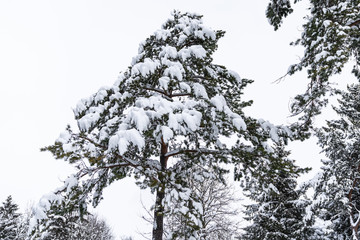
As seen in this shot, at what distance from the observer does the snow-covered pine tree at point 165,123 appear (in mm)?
4691

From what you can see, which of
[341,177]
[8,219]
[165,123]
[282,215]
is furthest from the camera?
[8,219]

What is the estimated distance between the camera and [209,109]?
5445 millimetres

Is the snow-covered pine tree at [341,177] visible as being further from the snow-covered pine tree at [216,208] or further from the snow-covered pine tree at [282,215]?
the snow-covered pine tree at [216,208]

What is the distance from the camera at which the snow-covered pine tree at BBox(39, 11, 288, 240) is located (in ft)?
15.4

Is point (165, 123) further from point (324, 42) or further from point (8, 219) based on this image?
point (8, 219)

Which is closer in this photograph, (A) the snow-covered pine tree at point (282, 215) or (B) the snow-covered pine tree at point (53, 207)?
(B) the snow-covered pine tree at point (53, 207)

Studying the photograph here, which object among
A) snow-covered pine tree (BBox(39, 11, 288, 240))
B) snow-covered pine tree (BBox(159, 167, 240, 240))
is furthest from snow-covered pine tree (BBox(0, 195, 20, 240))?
snow-covered pine tree (BBox(39, 11, 288, 240))

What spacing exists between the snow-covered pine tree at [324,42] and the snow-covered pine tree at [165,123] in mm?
992

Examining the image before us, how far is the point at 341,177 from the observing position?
11.0m

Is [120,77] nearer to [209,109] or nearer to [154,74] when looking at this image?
[154,74]

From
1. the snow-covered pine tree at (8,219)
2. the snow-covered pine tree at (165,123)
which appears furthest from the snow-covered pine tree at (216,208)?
the snow-covered pine tree at (8,219)

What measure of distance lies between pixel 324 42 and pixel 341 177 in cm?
887

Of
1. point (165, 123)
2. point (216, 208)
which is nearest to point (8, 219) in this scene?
point (216, 208)

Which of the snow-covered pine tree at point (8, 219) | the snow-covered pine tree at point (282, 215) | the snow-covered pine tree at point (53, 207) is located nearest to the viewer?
the snow-covered pine tree at point (53, 207)
